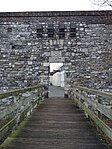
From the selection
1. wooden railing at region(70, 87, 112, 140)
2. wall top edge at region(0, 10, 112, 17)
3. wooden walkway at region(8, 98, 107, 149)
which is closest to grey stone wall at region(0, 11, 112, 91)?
wall top edge at region(0, 10, 112, 17)

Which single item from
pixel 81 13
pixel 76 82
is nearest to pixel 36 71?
pixel 76 82

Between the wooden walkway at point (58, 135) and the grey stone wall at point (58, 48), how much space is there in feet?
21.3

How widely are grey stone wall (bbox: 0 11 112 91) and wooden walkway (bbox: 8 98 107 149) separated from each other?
6.49 m

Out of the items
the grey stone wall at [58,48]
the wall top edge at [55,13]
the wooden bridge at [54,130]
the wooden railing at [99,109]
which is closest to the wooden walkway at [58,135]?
the wooden bridge at [54,130]

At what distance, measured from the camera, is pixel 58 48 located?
12.9 meters

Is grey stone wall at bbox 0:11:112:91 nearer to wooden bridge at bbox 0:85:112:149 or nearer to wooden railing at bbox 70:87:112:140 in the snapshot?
wooden railing at bbox 70:87:112:140

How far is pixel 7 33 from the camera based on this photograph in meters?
13.0

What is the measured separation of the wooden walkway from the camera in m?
4.17

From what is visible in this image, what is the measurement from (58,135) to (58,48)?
846 cm

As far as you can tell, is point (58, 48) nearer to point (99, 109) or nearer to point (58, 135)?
point (58, 135)

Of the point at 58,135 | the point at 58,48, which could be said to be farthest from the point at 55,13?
the point at 58,135

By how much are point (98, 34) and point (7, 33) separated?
15.6 ft

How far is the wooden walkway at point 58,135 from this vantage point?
4.17 metres

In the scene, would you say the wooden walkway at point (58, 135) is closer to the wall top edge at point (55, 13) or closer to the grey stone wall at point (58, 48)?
the grey stone wall at point (58, 48)
